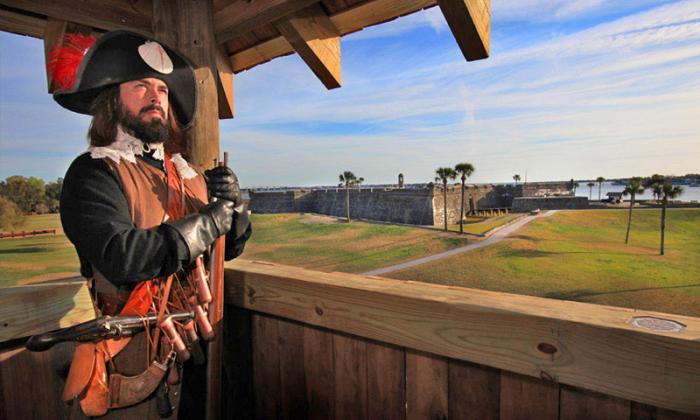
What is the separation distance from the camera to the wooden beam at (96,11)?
1993 millimetres

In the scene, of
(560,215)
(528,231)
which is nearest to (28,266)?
(528,231)

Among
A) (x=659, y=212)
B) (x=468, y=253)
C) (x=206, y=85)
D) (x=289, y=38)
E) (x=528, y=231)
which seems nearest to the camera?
(x=206, y=85)

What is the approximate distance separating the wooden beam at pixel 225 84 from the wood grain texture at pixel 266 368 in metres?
1.84

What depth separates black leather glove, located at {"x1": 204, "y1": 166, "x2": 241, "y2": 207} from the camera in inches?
61.4

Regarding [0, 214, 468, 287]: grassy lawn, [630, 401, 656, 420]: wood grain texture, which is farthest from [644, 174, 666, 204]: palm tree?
[630, 401, 656, 420]: wood grain texture

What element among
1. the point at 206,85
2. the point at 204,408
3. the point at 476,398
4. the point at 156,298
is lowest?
the point at 204,408

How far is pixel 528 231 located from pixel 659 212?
27774 millimetres

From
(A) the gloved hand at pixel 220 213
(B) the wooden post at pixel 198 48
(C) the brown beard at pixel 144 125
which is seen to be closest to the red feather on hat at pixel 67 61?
(C) the brown beard at pixel 144 125

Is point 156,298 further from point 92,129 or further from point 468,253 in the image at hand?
point 468,253

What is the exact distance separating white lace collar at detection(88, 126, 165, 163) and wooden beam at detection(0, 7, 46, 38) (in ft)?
4.48

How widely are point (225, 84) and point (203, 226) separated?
78.0 inches

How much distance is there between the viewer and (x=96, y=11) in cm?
217

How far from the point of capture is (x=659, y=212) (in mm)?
51031

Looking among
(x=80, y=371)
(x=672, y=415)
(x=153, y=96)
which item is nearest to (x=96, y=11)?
Answer: (x=153, y=96)
